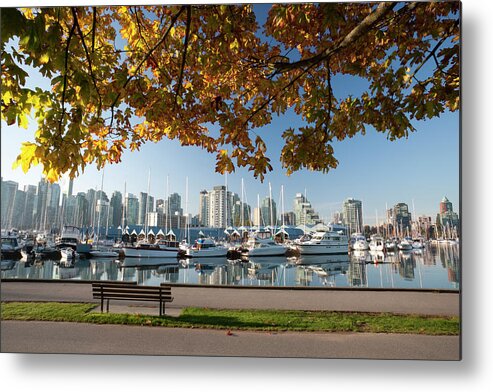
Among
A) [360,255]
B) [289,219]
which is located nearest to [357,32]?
[289,219]

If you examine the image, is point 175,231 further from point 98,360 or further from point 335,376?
point 335,376

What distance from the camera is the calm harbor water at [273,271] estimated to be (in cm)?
270

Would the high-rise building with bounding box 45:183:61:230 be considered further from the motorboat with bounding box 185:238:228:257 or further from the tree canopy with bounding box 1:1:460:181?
the motorboat with bounding box 185:238:228:257

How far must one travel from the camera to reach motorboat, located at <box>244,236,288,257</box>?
2898 mm

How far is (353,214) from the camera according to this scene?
107 inches

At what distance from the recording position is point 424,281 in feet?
8.72

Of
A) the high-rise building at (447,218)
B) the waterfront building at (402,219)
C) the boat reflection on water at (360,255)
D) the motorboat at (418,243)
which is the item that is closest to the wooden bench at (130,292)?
the boat reflection on water at (360,255)

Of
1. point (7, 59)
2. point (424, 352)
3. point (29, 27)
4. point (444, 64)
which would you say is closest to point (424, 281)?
point (424, 352)

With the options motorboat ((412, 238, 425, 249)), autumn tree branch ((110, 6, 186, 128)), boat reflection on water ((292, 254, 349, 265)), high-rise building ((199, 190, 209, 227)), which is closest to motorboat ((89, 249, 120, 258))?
high-rise building ((199, 190, 209, 227))

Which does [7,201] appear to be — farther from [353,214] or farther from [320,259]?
[353,214]

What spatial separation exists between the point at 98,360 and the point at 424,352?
8.75 ft

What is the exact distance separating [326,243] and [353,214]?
35cm

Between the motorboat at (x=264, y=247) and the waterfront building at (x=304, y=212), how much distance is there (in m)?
0.34

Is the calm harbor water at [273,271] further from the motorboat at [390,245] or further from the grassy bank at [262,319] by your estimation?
the grassy bank at [262,319]
